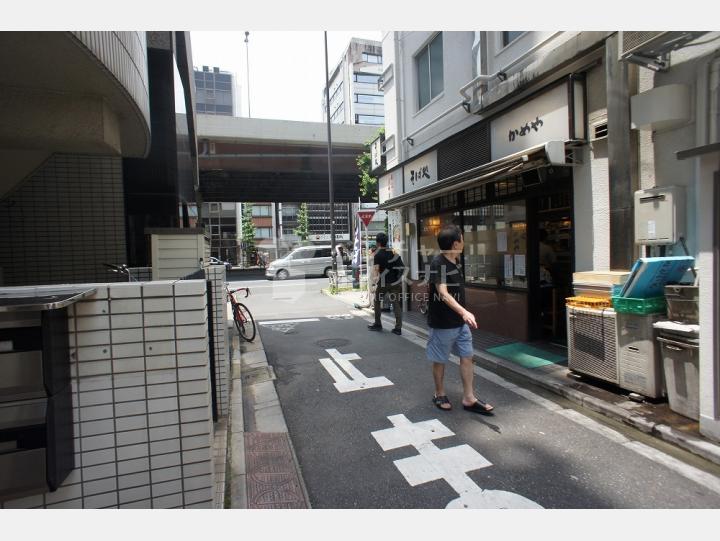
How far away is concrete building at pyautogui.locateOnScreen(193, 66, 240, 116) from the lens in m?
89.5

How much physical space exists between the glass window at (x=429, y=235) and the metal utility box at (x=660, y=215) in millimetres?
4515

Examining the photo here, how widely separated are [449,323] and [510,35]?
577 cm

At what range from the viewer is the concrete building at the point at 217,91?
3524 inches

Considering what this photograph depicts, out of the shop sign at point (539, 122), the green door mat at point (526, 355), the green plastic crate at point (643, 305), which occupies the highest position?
the shop sign at point (539, 122)

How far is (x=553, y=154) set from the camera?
18.0ft

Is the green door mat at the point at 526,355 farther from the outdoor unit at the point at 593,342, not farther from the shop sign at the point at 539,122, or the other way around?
the shop sign at the point at 539,122

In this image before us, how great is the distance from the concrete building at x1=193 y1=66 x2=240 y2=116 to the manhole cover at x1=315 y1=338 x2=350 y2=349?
9155cm

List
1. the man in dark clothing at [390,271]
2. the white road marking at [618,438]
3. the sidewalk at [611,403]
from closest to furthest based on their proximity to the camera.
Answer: the white road marking at [618,438], the sidewalk at [611,403], the man in dark clothing at [390,271]

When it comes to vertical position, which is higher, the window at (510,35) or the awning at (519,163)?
the window at (510,35)

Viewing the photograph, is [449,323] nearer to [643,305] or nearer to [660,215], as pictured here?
[643,305]

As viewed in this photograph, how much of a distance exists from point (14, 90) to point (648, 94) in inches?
249

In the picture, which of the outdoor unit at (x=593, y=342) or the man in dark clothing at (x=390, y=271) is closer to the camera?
the outdoor unit at (x=593, y=342)

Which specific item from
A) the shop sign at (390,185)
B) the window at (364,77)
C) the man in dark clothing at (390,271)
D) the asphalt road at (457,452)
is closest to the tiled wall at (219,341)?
the asphalt road at (457,452)

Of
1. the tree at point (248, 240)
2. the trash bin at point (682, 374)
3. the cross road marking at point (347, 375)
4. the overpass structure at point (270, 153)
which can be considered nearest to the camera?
the trash bin at point (682, 374)
